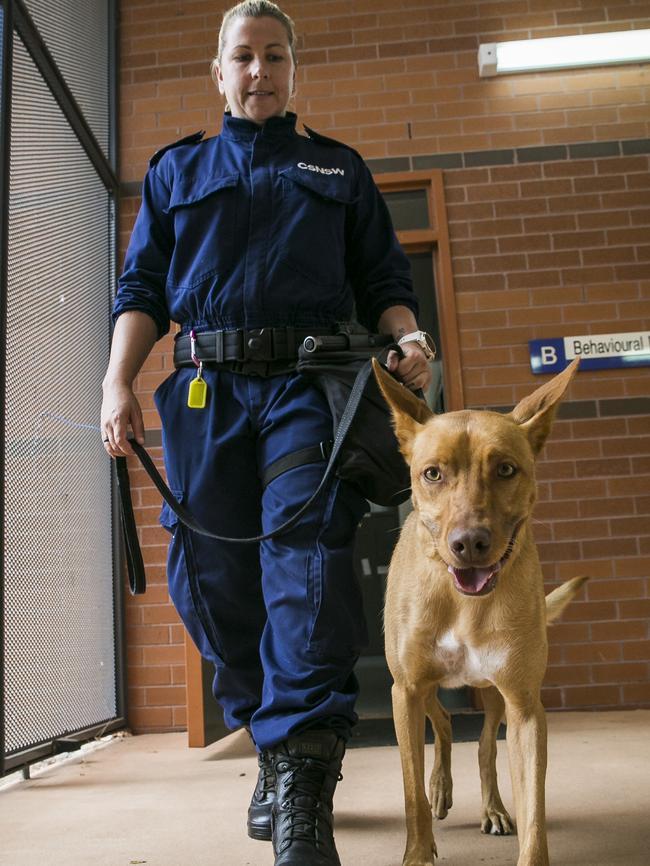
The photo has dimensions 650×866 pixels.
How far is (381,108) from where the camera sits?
4793 mm

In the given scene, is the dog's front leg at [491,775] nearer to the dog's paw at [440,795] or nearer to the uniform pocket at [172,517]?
the dog's paw at [440,795]

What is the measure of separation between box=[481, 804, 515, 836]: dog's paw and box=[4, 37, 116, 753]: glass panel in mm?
1764

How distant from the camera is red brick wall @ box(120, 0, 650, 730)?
171 inches

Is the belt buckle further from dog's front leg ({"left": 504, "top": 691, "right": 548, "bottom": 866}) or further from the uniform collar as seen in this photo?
dog's front leg ({"left": 504, "top": 691, "right": 548, "bottom": 866})

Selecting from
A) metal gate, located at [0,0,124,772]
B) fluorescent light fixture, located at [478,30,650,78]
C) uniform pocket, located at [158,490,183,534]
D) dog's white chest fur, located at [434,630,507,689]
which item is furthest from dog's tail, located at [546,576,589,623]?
fluorescent light fixture, located at [478,30,650,78]

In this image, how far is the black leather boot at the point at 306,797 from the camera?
61.5 inches

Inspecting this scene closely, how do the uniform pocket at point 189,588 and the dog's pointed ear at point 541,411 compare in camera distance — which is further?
the uniform pocket at point 189,588

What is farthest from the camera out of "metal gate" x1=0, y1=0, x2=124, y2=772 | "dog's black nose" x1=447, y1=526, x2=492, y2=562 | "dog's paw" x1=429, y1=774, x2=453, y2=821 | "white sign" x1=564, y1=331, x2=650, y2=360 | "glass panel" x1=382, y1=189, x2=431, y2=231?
"glass panel" x1=382, y1=189, x2=431, y2=231

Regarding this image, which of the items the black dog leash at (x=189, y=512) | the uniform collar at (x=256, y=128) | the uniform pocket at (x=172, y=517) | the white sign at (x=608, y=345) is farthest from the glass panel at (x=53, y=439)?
the white sign at (x=608, y=345)

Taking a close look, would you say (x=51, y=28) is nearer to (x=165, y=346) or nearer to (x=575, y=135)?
(x=165, y=346)

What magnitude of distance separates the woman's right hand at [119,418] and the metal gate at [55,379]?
1.15 metres

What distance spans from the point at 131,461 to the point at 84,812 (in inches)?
90.2

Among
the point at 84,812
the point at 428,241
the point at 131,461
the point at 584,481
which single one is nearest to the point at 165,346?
the point at 131,461

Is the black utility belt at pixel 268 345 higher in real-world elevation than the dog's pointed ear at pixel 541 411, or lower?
higher
